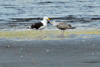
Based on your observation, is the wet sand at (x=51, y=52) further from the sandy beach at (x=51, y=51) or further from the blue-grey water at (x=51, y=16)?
the blue-grey water at (x=51, y=16)

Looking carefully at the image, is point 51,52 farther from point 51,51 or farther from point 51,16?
point 51,16

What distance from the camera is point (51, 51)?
12.4 metres

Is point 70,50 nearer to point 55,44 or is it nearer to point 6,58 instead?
point 55,44

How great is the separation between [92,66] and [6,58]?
289cm

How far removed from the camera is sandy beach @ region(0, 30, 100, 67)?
1029 centimetres

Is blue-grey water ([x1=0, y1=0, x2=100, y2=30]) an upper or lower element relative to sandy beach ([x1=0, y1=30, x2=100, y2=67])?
lower

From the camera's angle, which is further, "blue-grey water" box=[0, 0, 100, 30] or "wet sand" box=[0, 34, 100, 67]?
"blue-grey water" box=[0, 0, 100, 30]

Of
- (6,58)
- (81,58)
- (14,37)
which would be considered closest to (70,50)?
(81,58)

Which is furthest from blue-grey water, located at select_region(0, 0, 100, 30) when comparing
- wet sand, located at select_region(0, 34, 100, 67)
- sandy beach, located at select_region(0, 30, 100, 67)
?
wet sand, located at select_region(0, 34, 100, 67)

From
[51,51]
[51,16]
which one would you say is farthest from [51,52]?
[51,16]

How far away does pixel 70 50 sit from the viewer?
12617 mm

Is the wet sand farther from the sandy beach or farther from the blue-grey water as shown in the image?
the blue-grey water

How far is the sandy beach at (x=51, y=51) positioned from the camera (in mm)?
10289

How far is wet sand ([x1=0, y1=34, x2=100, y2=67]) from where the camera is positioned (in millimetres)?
10273
